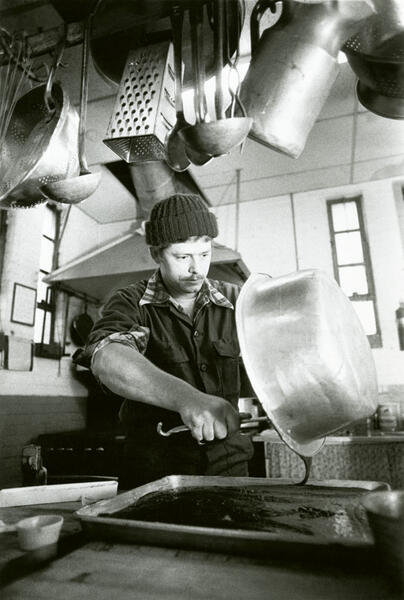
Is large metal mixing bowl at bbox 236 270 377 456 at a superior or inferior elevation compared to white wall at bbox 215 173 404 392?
inferior

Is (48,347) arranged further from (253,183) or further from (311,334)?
(311,334)

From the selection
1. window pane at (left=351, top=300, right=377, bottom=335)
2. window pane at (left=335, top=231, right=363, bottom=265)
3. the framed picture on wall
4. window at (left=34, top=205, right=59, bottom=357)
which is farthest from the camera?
window pane at (left=335, top=231, right=363, bottom=265)

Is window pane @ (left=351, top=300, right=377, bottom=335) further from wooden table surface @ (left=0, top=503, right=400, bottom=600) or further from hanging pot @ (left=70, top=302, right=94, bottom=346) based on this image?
wooden table surface @ (left=0, top=503, right=400, bottom=600)

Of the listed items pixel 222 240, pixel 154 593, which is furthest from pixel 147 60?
pixel 222 240

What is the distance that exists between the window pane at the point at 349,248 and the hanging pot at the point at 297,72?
395 cm

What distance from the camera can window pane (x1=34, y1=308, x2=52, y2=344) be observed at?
13.5 feet

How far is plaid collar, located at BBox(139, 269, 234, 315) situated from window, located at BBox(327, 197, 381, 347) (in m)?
3.25

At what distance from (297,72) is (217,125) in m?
0.25

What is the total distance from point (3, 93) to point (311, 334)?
1957 millimetres

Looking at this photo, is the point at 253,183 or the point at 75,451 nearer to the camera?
the point at 75,451

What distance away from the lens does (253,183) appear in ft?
16.1

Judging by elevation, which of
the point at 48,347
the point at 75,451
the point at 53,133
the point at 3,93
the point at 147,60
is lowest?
the point at 75,451

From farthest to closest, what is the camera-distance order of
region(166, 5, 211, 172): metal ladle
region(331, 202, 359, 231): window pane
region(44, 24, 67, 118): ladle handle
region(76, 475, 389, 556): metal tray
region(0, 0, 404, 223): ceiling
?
region(331, 202, 359, 231): window pane → region(0, 0, 404, 223): ceiling → region(44, 24, 67, 118): ladle handle → region(166, 5, 211, 172): metal ladle → region(76, 475, 389, 556): metal tray

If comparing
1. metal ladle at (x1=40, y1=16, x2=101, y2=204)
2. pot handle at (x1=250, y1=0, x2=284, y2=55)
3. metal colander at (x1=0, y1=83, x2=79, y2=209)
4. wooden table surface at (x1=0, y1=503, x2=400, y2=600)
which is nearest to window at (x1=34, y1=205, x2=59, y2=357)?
metal colander at (x1=0, y1=83, x2=79, y2=209)
